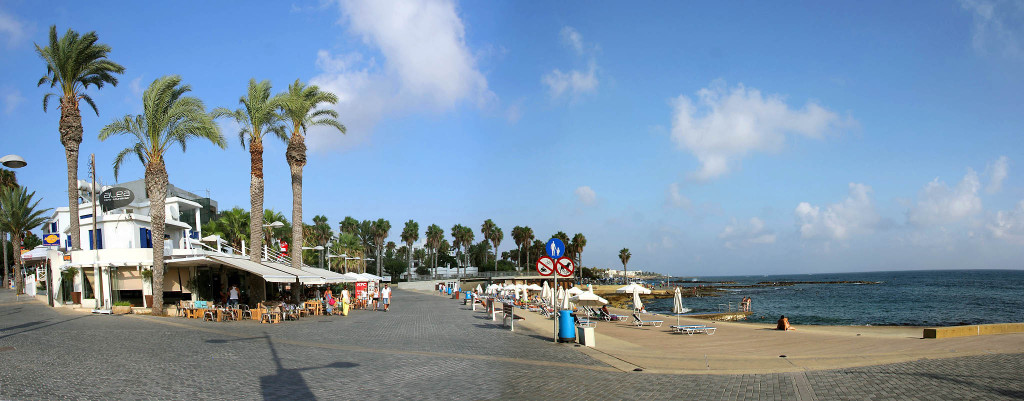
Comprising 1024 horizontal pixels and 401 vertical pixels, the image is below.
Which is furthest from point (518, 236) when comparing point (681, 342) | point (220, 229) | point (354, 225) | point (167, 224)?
point (681, 342)

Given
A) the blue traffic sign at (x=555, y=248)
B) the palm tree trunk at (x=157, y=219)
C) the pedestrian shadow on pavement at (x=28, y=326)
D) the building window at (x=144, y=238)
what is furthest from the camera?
the building window at (x=144, y=238)

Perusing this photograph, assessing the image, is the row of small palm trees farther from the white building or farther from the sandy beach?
the sandy beach

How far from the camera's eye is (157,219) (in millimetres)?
23875

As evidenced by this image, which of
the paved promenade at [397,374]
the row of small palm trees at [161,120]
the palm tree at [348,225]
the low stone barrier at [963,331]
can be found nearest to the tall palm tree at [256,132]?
the row of small palm trees at [161,120]

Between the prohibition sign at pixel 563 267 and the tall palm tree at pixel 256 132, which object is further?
the tall palm tree at pixel 256 132

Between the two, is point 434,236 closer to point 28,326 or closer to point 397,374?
point 28,326

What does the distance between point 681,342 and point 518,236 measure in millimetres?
101166

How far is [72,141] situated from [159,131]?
5.90 m

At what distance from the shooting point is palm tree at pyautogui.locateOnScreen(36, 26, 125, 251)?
83.0ft

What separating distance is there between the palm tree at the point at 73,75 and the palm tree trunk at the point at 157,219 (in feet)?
15.5

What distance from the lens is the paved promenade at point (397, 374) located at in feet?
27.3

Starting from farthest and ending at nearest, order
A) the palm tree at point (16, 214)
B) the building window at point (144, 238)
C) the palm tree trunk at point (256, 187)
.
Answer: the palm tree at point (16, 214), the building window at point (144, 238), the palm tree trunk at point (256, 187)

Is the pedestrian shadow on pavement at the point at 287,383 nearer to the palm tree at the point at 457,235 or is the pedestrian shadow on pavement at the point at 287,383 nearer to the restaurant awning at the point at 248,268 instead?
the restaurant awning at the point at 248,268

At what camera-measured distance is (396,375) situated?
9.88 meters
